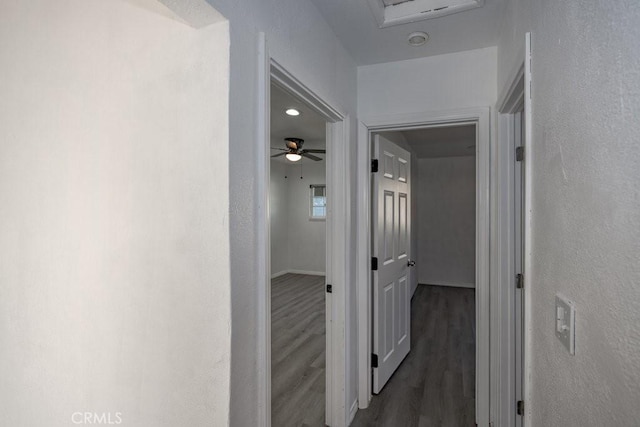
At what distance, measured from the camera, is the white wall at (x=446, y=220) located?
6219 millimetres

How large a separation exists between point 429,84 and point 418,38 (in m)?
0.34

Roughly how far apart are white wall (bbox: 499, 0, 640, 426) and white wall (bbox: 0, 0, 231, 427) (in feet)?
3.18

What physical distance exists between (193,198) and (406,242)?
243cm

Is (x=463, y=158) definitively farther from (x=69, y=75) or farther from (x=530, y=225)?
(x=69, y=75)

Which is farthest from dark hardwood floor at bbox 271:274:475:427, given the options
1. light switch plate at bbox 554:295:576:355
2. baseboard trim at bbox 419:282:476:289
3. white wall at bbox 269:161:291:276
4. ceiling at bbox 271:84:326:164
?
ceiling at bbox 271:84:326:164

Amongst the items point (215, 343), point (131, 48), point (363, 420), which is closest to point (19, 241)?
point (131, 48)

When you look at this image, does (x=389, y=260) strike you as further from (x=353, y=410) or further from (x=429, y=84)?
(x=429, y=84)

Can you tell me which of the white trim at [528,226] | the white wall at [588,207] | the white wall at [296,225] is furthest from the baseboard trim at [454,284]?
the white wall at [588,207]

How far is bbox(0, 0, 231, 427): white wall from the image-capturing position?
1.13m

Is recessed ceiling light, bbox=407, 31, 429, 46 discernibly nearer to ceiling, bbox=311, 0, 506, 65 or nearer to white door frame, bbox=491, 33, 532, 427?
ceiling, bbox=311, 0, 506, 65

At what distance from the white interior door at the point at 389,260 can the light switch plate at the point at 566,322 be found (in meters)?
1.59

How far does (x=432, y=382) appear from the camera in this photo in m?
2.73

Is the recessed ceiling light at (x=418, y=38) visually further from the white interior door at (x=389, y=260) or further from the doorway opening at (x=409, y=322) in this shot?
the white interior door at (x=389, y=260)

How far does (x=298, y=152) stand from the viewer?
464 centimetres
